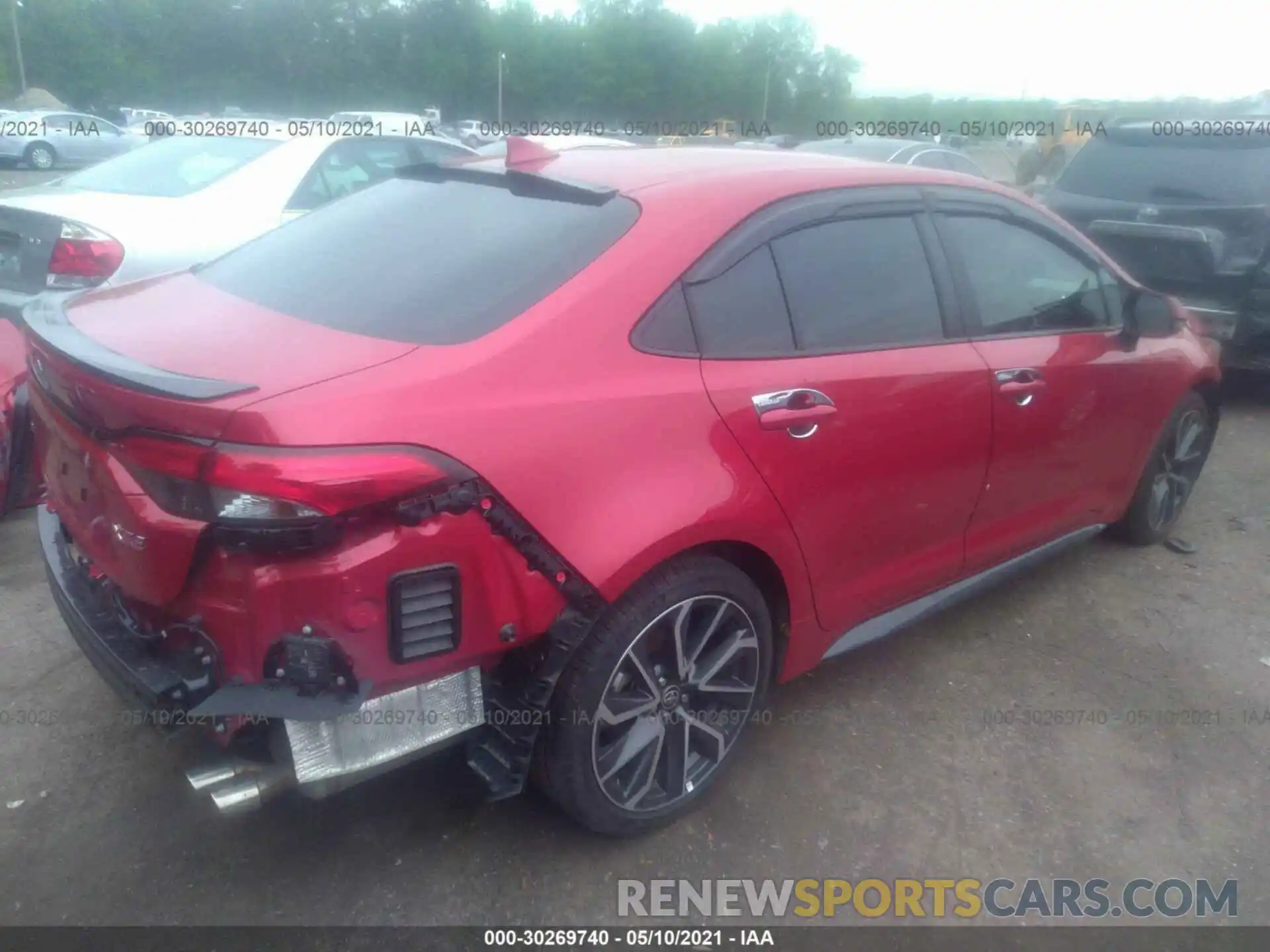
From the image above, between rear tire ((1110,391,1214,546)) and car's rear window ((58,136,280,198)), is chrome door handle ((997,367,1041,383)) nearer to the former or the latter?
rear tire ((1110,391,1214,546))

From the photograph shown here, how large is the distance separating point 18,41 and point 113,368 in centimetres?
5081

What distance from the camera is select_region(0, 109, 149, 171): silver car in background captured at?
24469 mm

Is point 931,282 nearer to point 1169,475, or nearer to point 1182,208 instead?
point 1169,475

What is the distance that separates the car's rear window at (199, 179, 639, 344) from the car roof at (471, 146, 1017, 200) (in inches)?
6.7

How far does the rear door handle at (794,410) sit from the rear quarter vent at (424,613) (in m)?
0.93

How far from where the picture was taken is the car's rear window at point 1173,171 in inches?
251

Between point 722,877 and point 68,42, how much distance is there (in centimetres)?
5722

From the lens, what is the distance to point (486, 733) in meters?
2.33

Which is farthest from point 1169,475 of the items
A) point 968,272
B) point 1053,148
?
point 1053,148

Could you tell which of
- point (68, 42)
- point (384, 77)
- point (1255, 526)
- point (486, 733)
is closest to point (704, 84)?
point (384, 77)

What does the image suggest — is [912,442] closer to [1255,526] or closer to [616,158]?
[616,158]

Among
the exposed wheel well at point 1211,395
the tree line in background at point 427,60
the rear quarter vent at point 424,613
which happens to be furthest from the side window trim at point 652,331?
the tree line in background at point 427,60

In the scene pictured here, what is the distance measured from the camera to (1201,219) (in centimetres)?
640

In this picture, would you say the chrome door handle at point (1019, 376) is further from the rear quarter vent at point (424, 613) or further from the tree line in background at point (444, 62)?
the tree line in background at point (444, 62)
